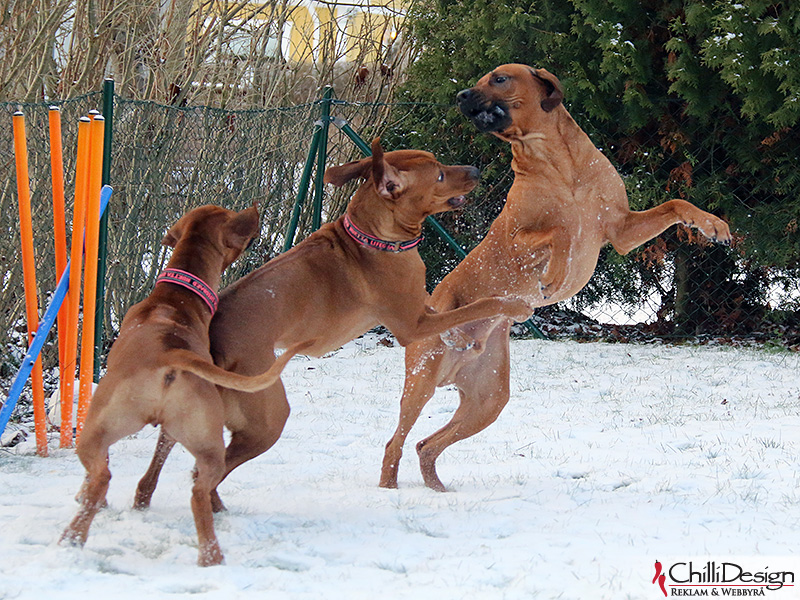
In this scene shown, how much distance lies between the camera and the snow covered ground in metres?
2.76

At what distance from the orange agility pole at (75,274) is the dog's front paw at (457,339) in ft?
6.30

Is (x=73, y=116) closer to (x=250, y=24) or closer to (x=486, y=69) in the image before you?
(x=250, y=24)

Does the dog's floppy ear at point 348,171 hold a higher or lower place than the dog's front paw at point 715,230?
higher

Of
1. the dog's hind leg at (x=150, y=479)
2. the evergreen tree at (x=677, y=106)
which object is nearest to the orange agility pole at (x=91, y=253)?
the dog's hind leg at (x=150, y=479)

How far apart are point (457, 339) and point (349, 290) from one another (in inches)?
24.6

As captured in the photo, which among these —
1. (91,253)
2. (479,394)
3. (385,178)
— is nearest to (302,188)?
(91,253)

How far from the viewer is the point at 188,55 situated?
→ 7660 mm

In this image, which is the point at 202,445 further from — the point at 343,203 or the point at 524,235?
the point at 343,203

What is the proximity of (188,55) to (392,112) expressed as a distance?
221 centimetres

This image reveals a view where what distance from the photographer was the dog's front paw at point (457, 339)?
4086mm

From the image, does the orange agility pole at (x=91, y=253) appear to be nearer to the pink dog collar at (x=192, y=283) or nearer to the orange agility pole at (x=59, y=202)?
the orange agility pole at (x=59, y=202)

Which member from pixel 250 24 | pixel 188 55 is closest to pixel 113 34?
pixel 188 55

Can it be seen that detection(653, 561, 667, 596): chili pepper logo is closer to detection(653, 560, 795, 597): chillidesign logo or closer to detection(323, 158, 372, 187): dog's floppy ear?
detection(653, 560, 795, 597): chillidesign logo

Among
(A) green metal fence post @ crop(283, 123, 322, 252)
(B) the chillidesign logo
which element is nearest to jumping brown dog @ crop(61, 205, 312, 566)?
(B) the chillidesign logo
